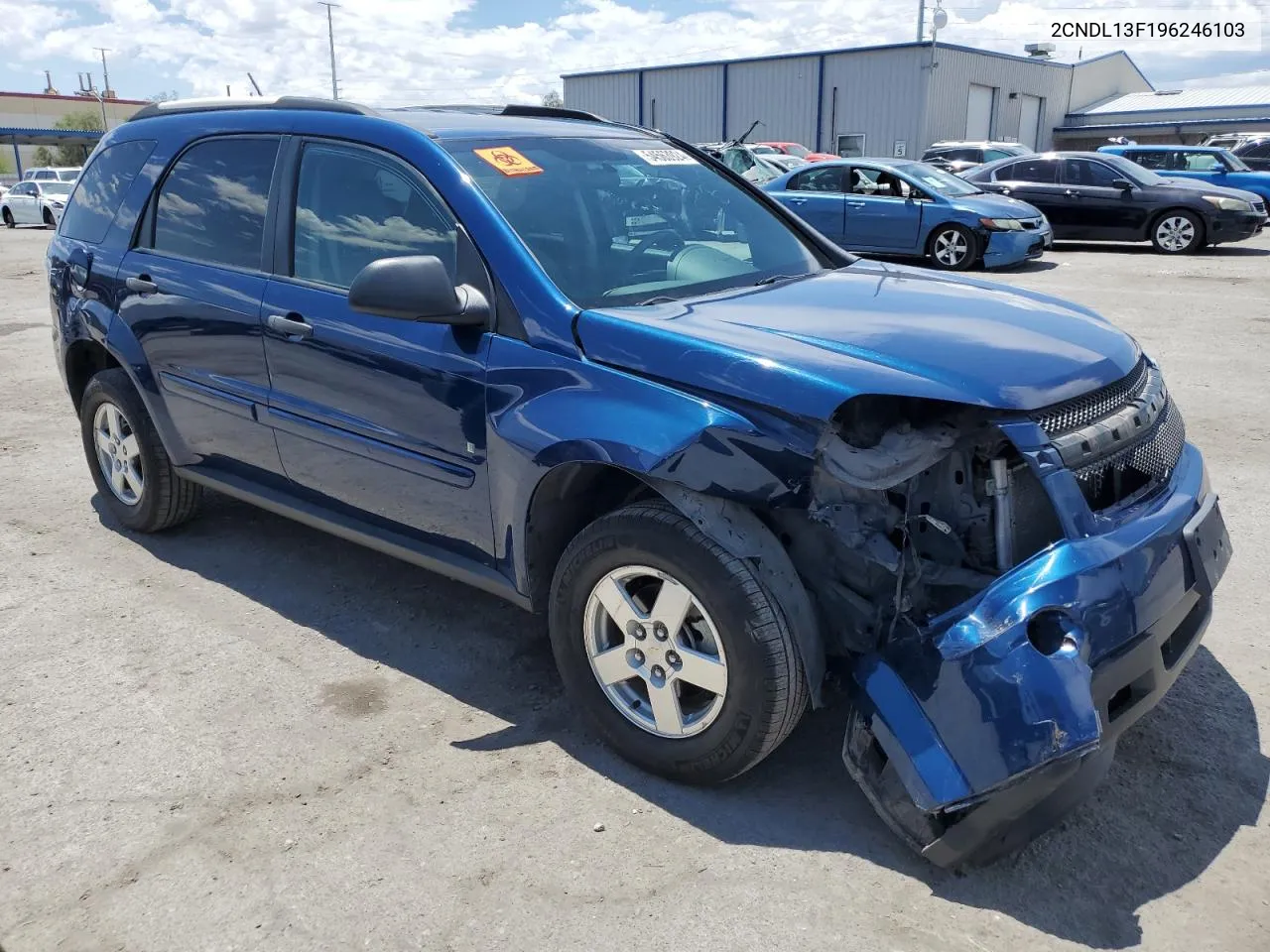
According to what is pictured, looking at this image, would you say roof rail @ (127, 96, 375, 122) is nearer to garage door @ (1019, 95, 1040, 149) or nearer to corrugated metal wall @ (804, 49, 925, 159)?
corrugated metal wall @ (804, 49, 925, 159)

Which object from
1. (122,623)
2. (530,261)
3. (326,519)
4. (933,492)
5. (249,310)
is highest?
(530,261)

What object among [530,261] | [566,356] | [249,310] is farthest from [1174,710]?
[249,310]

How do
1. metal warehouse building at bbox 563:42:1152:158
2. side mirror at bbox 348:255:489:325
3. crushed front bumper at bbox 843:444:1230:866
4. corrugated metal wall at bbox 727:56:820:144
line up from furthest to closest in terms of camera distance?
corrugated metal wall at bbox 727:56:820:144
metal warehouse building at bbox 563:42:1152:158
side mirror at bbox 348:255:489:325
crushed front bumper at bbox 843:444:1230:866

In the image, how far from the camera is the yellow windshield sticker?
3.53m

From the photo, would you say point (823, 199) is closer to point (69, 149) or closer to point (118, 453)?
point (118, 453)

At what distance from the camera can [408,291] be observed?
3084 mm

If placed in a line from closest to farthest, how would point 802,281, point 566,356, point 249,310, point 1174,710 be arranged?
point 566,356 → point 1174,710 → point 802,281 → point 249,310

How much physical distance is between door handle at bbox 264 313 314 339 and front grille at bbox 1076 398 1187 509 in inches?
98.5

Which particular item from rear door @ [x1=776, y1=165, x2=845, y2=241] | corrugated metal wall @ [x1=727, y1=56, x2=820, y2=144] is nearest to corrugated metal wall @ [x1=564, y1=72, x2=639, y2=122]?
corrugated metal wall @ [x1=727, y1=56, x2=820, y2=144]

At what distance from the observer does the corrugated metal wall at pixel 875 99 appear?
38594mm

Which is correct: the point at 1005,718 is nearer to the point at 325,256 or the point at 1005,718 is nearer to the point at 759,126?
the point at 325,256

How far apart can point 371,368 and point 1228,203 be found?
50.5ft

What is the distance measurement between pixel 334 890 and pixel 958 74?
42.3 metres

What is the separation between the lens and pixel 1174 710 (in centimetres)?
332
